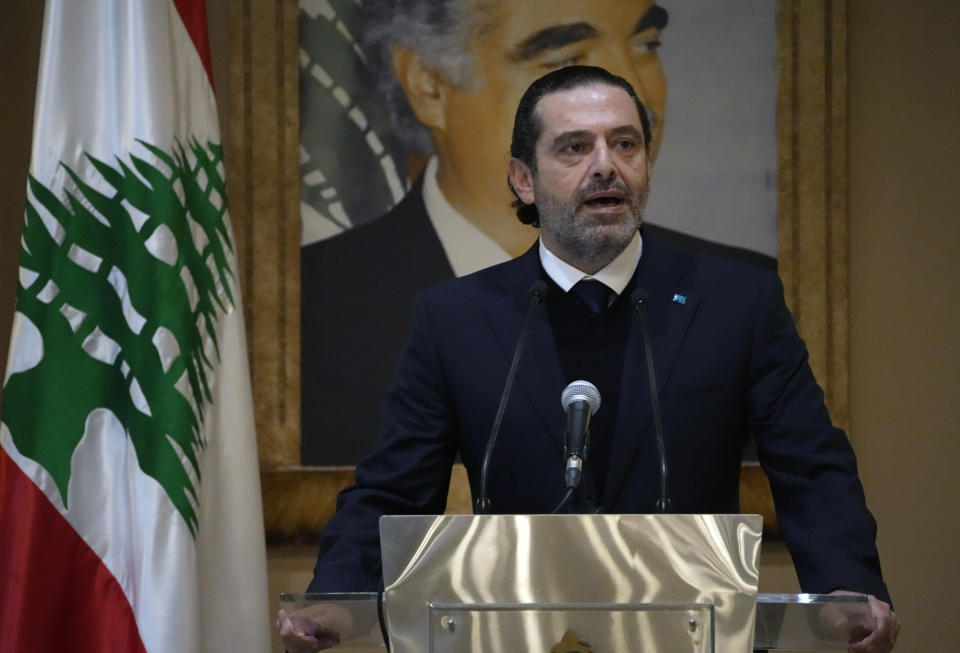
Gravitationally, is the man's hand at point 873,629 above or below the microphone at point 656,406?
below

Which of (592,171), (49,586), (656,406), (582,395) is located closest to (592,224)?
(592,171)

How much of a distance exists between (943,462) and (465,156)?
1.75 metres

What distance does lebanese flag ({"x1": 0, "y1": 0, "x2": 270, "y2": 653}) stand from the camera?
3000 mm

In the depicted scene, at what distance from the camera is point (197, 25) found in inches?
133

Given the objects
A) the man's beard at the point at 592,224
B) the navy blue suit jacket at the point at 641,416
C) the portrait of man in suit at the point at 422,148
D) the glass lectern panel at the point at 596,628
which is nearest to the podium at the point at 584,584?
the glass lectern panel at the point at 596,628

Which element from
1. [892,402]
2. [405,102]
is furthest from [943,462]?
[405,102]

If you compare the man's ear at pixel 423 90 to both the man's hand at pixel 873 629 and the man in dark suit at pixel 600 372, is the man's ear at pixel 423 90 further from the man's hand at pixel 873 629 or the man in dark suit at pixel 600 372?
the man's hand at pixel 873 629

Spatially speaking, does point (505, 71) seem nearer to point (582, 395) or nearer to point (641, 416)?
point (641, 416)

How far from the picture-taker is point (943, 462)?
3.59 metres

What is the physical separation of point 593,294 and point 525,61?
1.36m

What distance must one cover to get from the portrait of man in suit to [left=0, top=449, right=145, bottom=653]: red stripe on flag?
2.97 ft

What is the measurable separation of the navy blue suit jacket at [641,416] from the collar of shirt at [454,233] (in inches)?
42.8

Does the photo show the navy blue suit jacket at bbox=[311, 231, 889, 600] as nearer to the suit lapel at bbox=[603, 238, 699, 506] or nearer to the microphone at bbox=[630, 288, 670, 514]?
the suit lapel at bbox=[603, 238, 699, 506]

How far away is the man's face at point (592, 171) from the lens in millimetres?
2422
